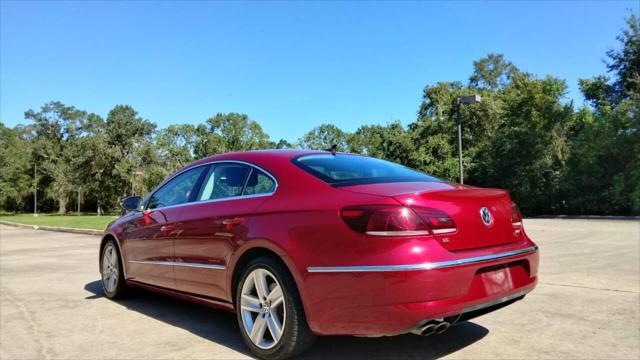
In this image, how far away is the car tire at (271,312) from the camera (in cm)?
363

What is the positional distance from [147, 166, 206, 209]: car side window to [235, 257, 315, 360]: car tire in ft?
4.70

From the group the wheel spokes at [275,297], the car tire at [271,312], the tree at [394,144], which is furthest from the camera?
the tree at [394,144]

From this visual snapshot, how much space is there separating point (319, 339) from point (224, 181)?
5.41 feet

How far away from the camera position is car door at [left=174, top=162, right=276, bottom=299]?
4.14 m

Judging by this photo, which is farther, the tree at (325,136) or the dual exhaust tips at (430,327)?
the tree at (325,136)

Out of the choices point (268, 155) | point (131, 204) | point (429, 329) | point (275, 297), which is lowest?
point (429, 329)

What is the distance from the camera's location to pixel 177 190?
5340 millimetres

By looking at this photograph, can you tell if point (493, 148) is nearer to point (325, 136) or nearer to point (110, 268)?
point (110, 268)

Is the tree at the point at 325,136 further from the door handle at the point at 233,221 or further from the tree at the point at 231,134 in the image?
the door handle at the point at 233,221

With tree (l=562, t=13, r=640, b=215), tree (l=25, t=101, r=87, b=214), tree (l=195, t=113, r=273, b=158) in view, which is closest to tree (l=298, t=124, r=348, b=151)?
tree (l=195, t=113, r=273, b=158)

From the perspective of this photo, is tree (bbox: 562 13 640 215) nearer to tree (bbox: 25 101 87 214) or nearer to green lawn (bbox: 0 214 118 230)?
green lawn (bbox: 0 214 118 230)

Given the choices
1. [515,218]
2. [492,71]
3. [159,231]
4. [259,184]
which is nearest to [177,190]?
[159,231]

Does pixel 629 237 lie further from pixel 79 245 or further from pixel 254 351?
pixel 79 245

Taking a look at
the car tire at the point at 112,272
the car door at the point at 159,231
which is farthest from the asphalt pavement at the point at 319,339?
the car door at the point at 159,231
